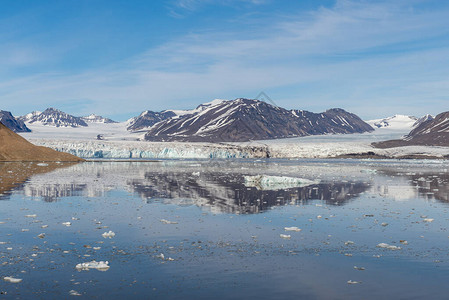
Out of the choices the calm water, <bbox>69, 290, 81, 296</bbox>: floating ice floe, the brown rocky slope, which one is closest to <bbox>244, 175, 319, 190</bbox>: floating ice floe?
the calm water

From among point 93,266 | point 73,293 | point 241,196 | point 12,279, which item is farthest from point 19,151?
point 73,293

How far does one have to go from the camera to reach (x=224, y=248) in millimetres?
11000

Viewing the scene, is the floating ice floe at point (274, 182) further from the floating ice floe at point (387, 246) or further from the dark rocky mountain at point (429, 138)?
the dark rocky mountain at point (429, 138)

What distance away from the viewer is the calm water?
802 centimetres

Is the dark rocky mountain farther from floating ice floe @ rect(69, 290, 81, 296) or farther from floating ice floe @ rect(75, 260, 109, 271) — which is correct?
floating ice floe @ rect(69, 290, 81, 296)

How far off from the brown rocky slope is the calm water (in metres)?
47.4

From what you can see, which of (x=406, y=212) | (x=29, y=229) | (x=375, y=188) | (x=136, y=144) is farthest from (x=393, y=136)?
(x=29, y=229)

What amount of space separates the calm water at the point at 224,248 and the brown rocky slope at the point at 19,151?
47434 millimetres

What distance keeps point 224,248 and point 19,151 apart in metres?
61.5

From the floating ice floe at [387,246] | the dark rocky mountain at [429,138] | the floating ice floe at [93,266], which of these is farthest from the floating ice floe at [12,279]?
the dark rocky mountain at [429,138]

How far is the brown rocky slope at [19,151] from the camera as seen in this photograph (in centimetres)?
6328

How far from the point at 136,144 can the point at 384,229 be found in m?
91.2

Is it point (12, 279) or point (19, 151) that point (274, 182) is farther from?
point (19, 151)

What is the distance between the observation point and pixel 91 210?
16.9m
